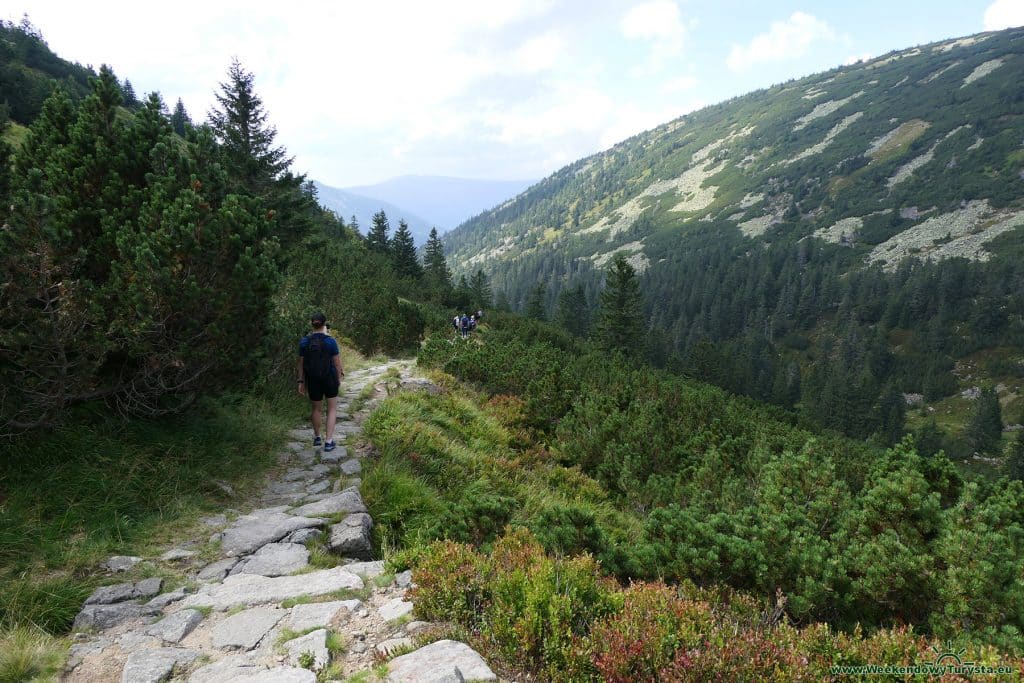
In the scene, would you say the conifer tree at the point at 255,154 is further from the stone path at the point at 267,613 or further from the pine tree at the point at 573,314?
the pine tree at the point at 573,314

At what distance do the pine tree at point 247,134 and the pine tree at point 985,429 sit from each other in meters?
86.9

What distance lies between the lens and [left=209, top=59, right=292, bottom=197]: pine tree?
80.1 feet

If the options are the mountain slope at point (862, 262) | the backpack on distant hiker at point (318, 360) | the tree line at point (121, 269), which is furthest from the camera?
the mountain slope at point (862, 262)

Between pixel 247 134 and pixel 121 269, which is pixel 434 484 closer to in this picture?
pixel 121 269

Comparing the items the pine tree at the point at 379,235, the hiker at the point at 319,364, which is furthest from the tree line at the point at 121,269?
the pine tree at the point at 379,235

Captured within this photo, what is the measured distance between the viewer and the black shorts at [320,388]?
307 inches

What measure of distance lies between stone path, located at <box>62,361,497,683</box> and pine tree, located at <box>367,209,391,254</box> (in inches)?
2216

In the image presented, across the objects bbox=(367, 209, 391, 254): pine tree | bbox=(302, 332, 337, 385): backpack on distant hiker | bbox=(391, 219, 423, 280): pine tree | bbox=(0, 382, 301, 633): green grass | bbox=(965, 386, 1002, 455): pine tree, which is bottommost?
bbox=(965, 386, 1002, 455): pine tree

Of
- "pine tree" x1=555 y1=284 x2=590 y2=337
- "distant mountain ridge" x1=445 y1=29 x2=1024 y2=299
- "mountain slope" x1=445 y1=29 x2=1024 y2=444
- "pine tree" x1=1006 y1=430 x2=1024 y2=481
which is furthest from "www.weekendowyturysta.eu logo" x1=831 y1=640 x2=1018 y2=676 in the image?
"distant mountain ridge" x1=445 y1=29 x2=1024 y2=299

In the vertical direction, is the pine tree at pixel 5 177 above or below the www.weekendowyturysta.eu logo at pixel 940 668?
above

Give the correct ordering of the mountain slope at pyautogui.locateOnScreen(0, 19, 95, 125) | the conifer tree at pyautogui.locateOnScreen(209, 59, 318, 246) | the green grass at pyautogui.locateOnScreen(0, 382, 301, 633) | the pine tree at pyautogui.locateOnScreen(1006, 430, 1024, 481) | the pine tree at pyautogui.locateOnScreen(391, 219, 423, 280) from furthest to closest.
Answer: the pine tree at pyautogui.locateOnScreen(391, 219, 423, 280) → the pine tree at pyautogui.locateOnScreen(1006, 430, 1024, 481) → the mountain slope at pyautogui.locateOnScreen(0, 19, 95, 125) → the conifer tree at pyautogui.locateOnScreen(209, 59, 318, 246) → the green grass at pyautogui.locateOnScreen(0, 382, 301, 633)

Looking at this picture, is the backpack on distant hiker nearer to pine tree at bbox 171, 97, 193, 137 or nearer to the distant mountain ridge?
pine tree at bbox 171, 97, 193, 137

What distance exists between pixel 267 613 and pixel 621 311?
45.8 meters

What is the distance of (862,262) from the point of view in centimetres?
12488
